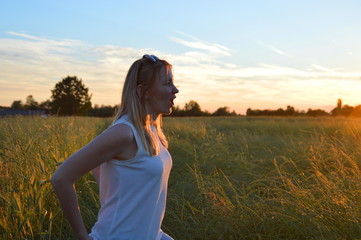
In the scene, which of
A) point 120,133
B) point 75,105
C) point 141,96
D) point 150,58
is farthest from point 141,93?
point 75,105

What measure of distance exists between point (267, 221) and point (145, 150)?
1853mm

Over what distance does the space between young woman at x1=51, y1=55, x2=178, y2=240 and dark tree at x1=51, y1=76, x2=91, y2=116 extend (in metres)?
54.1

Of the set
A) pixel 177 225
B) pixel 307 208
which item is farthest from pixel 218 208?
pixel 307 208

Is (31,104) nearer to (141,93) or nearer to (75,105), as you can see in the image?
(75,105)

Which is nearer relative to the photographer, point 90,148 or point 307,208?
point 90,148

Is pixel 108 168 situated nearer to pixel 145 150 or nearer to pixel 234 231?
pixel 145 150

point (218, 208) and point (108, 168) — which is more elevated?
point (108, 168)

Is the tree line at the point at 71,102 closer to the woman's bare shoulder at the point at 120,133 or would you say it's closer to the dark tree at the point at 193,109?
the dark tree at the point at 193,109

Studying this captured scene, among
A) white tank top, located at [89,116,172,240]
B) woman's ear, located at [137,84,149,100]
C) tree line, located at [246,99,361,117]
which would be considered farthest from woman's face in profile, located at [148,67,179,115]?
tree line, located at [246,99,361,117]

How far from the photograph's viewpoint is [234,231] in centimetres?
297

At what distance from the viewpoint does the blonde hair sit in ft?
Result: 5.08

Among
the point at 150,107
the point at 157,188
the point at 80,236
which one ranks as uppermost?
the point at 150,107

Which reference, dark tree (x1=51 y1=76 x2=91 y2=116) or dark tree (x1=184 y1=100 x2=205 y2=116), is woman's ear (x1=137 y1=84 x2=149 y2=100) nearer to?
dark tree (x1=184 y1=100 x2=205 y2=116)

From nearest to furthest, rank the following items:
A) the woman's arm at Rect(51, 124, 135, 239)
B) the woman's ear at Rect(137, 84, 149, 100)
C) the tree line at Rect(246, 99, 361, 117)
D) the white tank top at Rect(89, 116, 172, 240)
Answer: the woman's arm at Rect(51, 124, 135, 239), the white tank top at Rect(89, 116, 172, 240), the woman's ear at Rect(137, 84, 149, 100), the tree line at Rect(246, 99, 361, 117)
